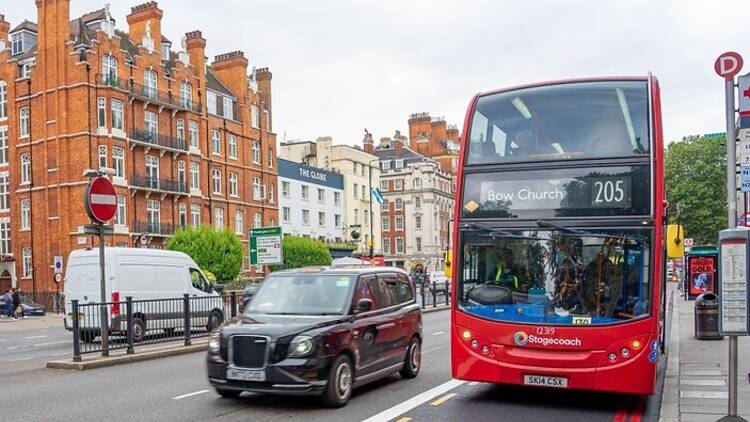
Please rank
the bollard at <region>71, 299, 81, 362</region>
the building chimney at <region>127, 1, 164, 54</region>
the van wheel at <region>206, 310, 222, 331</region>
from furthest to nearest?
the building chimney at <region>127, 1, 164, 54</region> < the van wheel at <region>206, 310, 222, 331</region> < the bollard at <region>71, 299, 81, 362</region>

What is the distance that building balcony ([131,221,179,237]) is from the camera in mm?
48188

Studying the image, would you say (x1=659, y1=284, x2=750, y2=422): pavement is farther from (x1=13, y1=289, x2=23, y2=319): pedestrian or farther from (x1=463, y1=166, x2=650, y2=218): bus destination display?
(x1=13, y1=289, x2=23, y2=319): pedestrian

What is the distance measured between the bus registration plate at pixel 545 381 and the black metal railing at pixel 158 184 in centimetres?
4300

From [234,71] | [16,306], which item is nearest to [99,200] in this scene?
[16,306]

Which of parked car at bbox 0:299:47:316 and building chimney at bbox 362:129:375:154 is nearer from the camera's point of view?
parked car at bbox 0:299:47:316

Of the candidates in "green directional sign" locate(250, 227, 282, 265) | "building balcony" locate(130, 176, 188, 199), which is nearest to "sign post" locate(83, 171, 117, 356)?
"green directional sign" locate(250, 227, 282, 265)

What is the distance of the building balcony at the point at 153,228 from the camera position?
158ft

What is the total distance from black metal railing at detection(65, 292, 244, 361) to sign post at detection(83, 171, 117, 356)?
0.08 metres

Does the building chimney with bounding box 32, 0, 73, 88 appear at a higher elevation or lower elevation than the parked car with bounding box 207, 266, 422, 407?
higher

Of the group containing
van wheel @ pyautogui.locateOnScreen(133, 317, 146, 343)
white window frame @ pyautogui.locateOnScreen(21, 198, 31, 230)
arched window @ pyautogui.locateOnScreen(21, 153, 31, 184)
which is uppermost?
arched window @ pyautogui.locateOnScreen(21, 153, 31, 184)

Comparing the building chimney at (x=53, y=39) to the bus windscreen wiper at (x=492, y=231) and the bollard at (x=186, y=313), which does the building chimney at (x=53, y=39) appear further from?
the bus windscreen wiper at (x=492, y=231)

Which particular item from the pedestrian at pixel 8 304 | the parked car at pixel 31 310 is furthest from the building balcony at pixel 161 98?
the pedestrian at pixel 8 304

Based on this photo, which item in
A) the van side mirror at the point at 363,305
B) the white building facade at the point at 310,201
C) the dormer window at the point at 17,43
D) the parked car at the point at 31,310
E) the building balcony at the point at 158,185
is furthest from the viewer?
the white building facade at the point at 310,201

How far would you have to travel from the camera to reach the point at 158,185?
50188 mm
